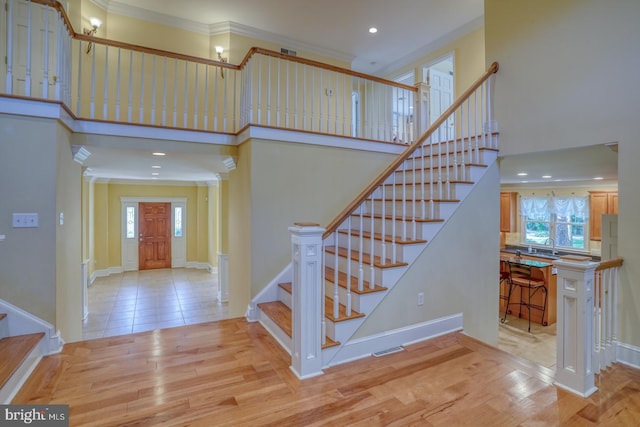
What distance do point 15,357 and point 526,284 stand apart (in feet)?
23.0

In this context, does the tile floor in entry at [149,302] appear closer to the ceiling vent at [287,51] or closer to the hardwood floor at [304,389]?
the hardwood floor at [304,389]

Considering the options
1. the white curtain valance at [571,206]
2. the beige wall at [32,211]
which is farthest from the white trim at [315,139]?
the white curtain valance at [571,206]

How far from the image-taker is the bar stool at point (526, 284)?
19.0ft

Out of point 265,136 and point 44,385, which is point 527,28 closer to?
point 265,136

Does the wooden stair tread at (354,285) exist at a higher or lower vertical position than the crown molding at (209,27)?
lower

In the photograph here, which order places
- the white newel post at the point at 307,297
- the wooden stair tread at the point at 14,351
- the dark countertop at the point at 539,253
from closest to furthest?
the wooden stair tread at the point at 14,351, the white newel post at the point at 307,297, the dark countertop at the point at 539,253

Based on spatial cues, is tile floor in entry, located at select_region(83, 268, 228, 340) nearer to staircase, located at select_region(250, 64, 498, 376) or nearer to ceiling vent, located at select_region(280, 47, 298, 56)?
staircase, located at select_region(250, 64, 498, 376)

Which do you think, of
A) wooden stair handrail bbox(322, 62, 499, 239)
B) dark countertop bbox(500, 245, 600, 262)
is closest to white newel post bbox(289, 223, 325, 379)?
wooden stair handrail bbox(322, 62, 499, 239)

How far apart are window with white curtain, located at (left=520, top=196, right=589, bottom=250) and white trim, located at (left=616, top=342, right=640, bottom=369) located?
18.2ft

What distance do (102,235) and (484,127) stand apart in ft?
31.5

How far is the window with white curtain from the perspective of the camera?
716 centimetres

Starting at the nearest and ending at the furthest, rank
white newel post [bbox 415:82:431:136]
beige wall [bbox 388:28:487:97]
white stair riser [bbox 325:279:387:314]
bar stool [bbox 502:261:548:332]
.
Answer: white stair riser [bbox 325:279:387:314] < white newel post [bbox 415:82:431:136] < beige wall [bbox 388:28:487:97] < bar stool [bbox 502:261:548:332]

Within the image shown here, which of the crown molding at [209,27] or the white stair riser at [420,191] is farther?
the crown molding at [209,27]

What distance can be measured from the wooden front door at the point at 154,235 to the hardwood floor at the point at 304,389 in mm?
7170
